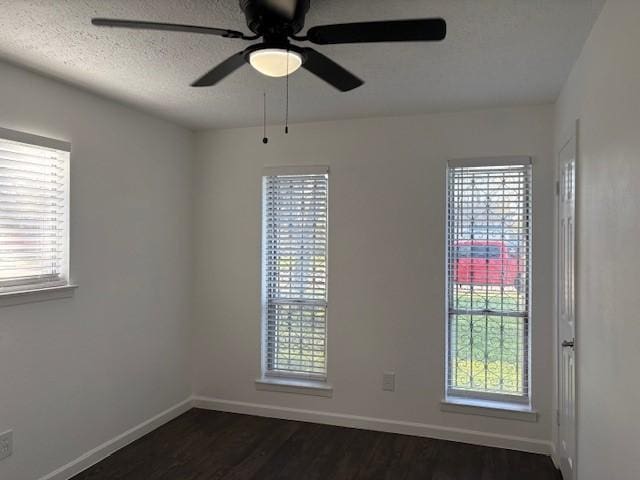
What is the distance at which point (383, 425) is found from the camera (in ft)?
12.3

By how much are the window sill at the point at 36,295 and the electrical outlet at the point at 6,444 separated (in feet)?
2.37

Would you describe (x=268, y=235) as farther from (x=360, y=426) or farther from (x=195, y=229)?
(x=360, y=426)

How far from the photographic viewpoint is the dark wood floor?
308 centimetres

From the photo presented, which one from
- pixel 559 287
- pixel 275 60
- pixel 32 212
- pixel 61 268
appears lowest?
pixel 559 287

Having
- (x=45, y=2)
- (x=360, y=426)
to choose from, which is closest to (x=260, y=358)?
(x=360, y=426)

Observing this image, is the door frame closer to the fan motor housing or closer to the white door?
the white door

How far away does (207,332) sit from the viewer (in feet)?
14.1

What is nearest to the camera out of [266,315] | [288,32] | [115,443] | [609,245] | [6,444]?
[288,32]

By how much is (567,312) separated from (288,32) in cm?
229

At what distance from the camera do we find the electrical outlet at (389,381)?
376 centimetres

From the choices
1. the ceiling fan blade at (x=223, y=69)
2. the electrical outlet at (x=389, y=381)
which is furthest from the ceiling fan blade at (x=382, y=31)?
the electrical outlet at (x=389, y=381)

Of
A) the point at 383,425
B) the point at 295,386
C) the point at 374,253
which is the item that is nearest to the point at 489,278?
the point at 374,253

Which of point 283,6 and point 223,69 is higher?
point 283,6

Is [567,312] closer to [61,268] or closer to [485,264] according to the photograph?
[485,264]
